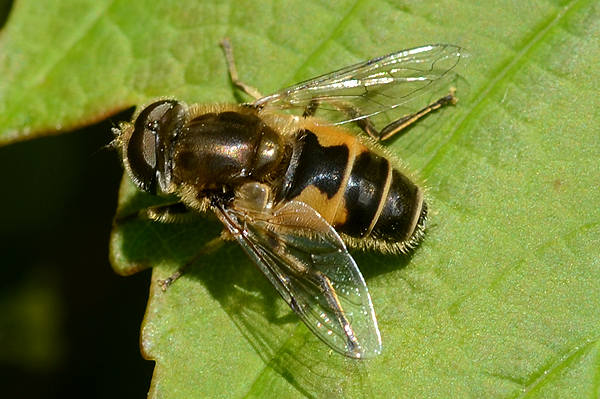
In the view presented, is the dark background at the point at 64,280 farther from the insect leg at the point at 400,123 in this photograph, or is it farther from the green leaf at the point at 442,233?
the insect leg at the point at 400,123

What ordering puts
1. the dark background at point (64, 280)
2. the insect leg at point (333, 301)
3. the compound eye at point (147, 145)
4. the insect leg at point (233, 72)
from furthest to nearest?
the dark background at point (64, 280) → the insect leg at point (233, 72) → the compound eye at point (147, 145) → the insect leg at point (333, 301)

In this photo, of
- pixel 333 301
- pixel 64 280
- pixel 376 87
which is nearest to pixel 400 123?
pixel 376 87

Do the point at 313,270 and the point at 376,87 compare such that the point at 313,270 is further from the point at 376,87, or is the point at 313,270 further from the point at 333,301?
the point at 376,87

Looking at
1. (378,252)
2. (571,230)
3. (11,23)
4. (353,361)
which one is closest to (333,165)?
(378,252)

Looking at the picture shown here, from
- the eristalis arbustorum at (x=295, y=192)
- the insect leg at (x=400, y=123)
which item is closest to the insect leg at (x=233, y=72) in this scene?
the eristalis arbustorum at (x=295, y=192)

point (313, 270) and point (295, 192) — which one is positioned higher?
point (295, 192)

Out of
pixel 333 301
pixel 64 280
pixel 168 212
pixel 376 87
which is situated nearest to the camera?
pixel 333 301

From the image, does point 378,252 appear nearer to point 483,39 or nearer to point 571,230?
point 571,230
